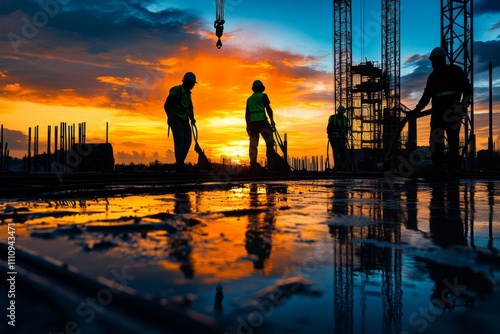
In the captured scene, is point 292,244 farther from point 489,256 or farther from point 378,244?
point 489,256

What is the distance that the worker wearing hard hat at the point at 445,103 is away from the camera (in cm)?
835

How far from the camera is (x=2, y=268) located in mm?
1540

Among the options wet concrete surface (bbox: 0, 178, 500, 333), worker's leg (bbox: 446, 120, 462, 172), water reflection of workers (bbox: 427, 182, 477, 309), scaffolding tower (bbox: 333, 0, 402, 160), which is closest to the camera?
wet concrete surface (bbox: 0, 178, 500, 333)

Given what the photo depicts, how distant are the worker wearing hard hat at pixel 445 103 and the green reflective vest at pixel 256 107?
422 cm

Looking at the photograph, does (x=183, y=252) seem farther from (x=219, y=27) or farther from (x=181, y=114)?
(x=219, y=27)

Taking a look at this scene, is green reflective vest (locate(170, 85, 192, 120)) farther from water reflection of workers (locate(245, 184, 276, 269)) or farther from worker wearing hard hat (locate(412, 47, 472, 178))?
water reflection of workers (locate(245, 184, 276, 269))

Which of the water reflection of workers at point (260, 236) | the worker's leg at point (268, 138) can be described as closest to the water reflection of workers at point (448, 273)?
the water reflection of workers at point (260, 236)

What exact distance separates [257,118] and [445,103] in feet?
16.0

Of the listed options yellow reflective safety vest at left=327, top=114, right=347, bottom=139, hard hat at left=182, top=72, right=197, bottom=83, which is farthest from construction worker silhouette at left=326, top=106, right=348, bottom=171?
hard hat at left=182, top=72, right=197, bottom=83

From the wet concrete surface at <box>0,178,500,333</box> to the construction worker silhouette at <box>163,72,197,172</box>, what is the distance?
7.60 m

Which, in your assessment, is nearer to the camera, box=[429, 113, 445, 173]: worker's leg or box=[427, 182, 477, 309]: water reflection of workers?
box=[427, 182, 477, 309]: water reflection of workers

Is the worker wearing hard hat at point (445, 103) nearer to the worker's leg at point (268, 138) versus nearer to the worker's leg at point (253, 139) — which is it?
the worker's leg at point (268, 138)

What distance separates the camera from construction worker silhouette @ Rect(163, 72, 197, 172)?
416 inches

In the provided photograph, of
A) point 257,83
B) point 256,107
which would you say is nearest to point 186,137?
point 256,107
